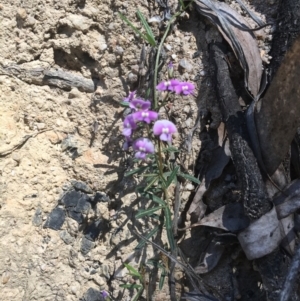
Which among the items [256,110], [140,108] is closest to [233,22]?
[256,110]

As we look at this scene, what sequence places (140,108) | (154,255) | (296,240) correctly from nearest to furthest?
(140,108)
(296,240)
(154,255)

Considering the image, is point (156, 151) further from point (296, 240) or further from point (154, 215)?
point (296, 240)

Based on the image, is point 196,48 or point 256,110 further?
point 196,48

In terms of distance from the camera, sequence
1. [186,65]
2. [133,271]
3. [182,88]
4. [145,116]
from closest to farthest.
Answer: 1. [145,116]
2. [182,88]
3. [133,271]
4. [186,65]

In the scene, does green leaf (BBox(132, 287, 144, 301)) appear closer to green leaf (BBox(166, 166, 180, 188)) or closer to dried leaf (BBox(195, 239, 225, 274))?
dried leaf (BBox(195, 239, 225, 274))

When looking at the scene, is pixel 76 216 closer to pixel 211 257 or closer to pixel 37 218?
pixel 37 218

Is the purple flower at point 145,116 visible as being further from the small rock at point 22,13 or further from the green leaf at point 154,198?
the small rock at point 22,13

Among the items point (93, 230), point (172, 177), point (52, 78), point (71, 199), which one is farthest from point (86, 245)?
point (52, 78)
